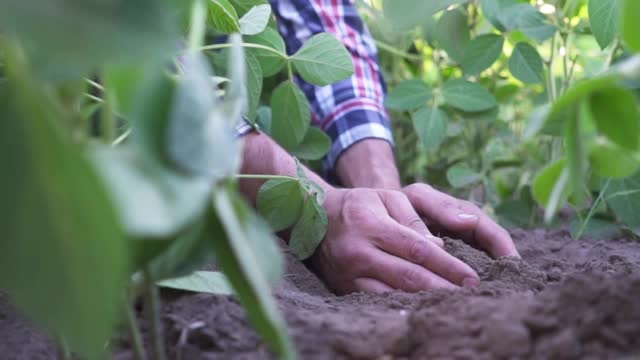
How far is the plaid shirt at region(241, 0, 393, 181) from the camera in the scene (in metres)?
1.38

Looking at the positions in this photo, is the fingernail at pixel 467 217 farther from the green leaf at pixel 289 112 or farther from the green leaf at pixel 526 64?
the green leaf at pixel 526 64

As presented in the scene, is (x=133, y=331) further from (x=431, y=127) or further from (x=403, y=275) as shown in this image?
(x=431, y=127)

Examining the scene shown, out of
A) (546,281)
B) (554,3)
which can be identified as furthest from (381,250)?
(554,3)

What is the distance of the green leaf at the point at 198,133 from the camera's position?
401 millimetres

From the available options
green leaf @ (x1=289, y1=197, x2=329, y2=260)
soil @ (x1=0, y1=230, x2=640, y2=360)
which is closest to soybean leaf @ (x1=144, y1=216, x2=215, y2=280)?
soil @ (x1=0, y1=230, x2=640, y2=360)

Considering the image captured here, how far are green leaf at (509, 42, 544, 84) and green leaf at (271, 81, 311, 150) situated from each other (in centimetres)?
39

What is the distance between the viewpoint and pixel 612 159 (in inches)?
20.5

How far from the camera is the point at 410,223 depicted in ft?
3.34

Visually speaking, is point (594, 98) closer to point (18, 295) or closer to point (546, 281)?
point (18, 295)

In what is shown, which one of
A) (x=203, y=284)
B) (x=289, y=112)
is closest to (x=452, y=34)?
(x=289, y=112)

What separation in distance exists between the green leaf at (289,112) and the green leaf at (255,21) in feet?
0.61

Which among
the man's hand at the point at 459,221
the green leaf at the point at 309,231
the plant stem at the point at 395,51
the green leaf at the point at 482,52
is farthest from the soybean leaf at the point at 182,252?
the plant stem at the point at 395,51

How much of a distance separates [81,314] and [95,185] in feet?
0.21

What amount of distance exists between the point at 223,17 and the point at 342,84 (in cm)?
58
